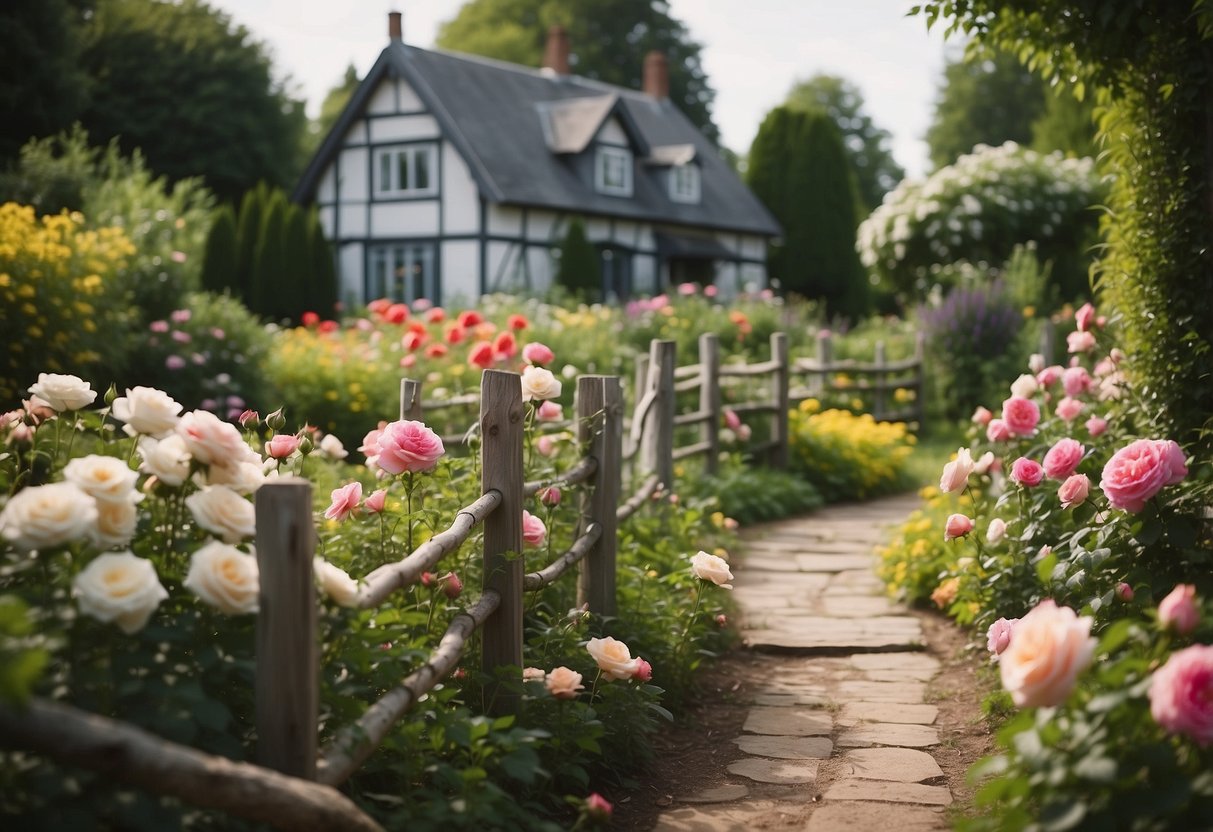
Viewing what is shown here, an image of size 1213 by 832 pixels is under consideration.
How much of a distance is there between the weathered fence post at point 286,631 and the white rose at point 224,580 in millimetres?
68

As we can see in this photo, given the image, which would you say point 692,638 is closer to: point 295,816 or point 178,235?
point 295,816

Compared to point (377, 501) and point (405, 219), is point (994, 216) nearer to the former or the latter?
point (405, 219)

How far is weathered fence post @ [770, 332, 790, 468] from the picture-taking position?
1005 centimetres

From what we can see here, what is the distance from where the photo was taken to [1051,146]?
27953 mm

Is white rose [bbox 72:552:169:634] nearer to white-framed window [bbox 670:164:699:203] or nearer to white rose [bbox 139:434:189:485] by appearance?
white rose [bbox 139:434:189:485]

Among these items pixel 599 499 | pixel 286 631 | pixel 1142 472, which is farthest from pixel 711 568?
pixel 286 631

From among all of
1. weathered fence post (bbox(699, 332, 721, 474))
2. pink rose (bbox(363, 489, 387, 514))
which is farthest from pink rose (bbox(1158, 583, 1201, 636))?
weathered fence post (bbox(699, 332, 721, 474))

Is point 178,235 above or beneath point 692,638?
above

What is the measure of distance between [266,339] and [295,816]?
33.2 feet

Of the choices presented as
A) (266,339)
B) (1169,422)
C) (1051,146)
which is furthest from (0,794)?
(1051,146)

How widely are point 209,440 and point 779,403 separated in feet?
25.8

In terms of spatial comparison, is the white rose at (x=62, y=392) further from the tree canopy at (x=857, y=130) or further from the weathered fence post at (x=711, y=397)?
the tree canopy at (x=857, y=130)

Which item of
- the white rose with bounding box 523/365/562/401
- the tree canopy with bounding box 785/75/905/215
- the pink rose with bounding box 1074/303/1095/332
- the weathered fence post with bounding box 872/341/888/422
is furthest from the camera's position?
the tree canopy with bounding box 785/75/905/215

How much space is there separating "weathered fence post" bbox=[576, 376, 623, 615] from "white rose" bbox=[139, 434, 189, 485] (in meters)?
2.24
